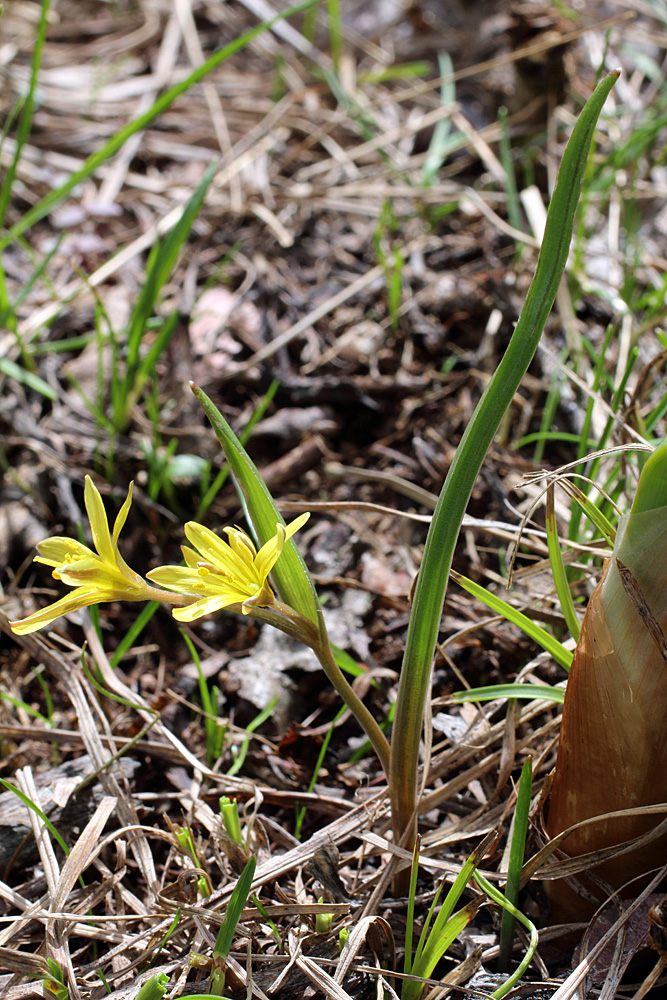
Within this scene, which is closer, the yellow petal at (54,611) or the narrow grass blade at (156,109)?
the yellow petal at (54,611)

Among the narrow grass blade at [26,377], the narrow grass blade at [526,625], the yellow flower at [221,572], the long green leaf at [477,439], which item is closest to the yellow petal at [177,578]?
the yellow flower at [221,572]

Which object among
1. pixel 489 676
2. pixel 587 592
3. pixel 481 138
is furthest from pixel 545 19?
pixel 489 676

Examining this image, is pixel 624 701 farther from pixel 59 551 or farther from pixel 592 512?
pixel 59 551

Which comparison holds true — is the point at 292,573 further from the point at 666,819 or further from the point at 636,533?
the point at 666,819

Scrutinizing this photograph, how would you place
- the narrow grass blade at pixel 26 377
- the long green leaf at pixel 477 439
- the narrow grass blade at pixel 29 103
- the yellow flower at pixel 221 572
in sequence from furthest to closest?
the narrow grass blade at pixel 26 377
the narrow grass blade at pixel 29 103
the yellow flower at pixel 221 572
the long green leaf at pixel 477 439

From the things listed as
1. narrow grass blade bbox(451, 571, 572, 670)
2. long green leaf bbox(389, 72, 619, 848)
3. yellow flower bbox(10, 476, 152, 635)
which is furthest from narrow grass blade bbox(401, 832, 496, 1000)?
yellow flower bbox(10, 476, 152, 635)

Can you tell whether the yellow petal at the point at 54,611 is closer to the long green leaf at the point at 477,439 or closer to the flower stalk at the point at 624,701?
the long green leaf at the point at 477,439

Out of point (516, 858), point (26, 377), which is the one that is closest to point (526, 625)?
point (516, 858)
